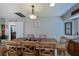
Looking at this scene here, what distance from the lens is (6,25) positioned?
4.11 meters

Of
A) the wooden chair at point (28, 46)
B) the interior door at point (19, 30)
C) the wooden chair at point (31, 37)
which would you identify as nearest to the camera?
the wooden chair at point (28, 46)

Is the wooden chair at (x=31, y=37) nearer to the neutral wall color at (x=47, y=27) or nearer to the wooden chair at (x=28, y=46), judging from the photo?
the neutral wall color at (x=47, y=27)

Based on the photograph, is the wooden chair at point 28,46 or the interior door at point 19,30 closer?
the wooden chair at point 28,46

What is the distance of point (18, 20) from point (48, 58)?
2.97 metres

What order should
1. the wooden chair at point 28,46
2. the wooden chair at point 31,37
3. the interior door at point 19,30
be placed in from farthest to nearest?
the wooden chair at point 31,37
the interior door at point 19,30
the wooden chair at point 28,46

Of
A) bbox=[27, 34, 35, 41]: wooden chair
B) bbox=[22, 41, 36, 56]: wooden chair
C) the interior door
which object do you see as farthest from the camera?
bbox=[27, 34, 35, 41]: wooden chair

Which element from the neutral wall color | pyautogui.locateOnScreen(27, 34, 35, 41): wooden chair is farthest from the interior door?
pyautogui.locateOnScreen(27, 34, 35, 41): wooden chair

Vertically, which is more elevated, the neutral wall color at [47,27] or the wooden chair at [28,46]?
the neutral wall color at [47,27]

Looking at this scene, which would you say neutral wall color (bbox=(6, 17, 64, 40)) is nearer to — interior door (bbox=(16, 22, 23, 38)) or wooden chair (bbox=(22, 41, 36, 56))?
interior door (bbox=(16, 22, 23, 38))

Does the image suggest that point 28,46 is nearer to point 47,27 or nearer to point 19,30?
point 19,30

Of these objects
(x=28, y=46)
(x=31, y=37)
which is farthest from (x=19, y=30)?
(x=28, y=46)

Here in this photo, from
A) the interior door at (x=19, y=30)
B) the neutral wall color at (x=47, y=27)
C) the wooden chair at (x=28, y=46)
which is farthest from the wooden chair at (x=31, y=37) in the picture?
the wooden chair at (x=28, y=46)

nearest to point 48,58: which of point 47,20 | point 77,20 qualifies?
point 47,20

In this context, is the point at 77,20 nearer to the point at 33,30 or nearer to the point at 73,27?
the point at 73,27
